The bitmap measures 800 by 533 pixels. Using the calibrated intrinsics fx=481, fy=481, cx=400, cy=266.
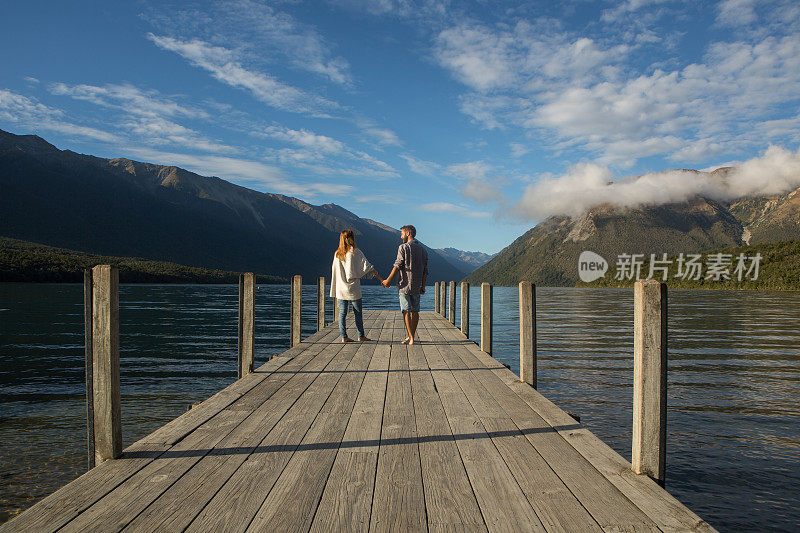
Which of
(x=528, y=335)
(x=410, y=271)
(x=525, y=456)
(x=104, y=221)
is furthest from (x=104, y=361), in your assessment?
(x=104, y=221)

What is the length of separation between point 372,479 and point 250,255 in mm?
187850

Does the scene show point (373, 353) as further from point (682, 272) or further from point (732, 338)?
point (682, 272)

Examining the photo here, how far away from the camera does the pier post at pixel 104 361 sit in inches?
130

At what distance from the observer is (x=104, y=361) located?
3.35 m

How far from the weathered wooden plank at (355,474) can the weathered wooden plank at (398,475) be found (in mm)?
54

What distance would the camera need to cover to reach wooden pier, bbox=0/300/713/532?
2512 mm

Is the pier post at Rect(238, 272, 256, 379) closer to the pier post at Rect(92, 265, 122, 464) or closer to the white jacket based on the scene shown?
the white jacket

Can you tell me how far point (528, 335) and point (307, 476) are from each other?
149 inches

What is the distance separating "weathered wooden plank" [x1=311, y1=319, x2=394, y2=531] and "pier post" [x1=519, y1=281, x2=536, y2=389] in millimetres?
1872

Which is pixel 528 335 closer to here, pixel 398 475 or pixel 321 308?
pixel 398 475

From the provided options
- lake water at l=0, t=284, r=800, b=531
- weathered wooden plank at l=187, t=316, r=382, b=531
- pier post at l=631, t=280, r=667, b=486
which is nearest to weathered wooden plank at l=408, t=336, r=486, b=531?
weathered wooden plank at l=187, t=316, r=382, b=531

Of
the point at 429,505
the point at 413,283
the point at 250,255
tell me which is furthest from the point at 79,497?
the point at 250,255

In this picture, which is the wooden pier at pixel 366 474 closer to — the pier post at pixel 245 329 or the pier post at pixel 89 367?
the pier post at pixel 89 367

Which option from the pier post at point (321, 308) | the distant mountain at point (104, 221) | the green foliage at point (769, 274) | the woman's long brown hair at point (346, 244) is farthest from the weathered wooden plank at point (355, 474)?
the distant mountain at point (104, 221)
